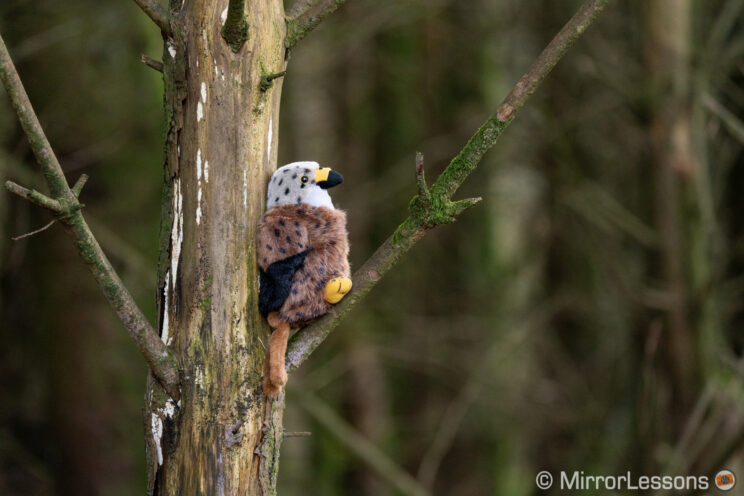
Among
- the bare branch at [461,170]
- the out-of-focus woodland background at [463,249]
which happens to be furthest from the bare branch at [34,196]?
the out-of-focus woodland background at [463,249]

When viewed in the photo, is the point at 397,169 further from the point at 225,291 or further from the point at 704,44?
the point at 225,291

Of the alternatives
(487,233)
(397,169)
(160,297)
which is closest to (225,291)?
(160,297)

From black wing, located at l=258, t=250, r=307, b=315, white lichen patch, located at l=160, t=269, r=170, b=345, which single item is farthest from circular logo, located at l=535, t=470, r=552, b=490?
white lichen patch, located at l=160, t=269, r=170, b=345

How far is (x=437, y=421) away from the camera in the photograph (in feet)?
22.2

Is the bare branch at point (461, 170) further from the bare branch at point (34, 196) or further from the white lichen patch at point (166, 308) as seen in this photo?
the bare branch at point (34, 196)

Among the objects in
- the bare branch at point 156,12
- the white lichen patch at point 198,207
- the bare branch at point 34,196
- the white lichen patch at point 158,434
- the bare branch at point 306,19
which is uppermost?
the bare branch at point 306,19

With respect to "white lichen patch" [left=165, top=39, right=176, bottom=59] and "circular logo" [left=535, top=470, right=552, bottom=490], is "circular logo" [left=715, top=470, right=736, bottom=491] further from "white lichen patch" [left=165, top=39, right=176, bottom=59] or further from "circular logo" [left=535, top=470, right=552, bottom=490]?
"white lichen patch" [left=165, top=39, right=176, bottom=59]

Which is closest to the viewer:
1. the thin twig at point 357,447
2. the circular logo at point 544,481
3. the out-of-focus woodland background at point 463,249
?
the out-of-focus woodland background at point 463,249

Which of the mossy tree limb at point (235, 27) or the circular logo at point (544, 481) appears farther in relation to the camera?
the circular logo at point (544, 481)

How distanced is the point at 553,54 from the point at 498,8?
16.0 ft

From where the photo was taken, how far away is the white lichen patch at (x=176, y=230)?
6.29 ft

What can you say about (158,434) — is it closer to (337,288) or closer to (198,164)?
(337,288)

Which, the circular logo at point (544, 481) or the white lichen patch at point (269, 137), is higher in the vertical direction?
the white lichen patch at point (269, 137)

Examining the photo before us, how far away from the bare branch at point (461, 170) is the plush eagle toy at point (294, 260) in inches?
3.1
